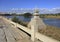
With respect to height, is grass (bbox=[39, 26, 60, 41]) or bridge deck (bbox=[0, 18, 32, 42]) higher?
grass (bbox=[39, 26, 60, 41])

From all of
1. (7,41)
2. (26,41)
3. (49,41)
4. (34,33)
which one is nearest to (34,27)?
(34,33)

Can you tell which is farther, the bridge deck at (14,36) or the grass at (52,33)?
the bridge deck at (14,36)

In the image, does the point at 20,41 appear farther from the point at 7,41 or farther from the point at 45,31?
the point at 45,31

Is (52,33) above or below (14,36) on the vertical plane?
above

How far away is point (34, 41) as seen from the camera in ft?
35.9

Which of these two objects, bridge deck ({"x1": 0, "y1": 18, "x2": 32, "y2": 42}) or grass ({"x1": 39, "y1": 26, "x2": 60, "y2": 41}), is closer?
grass ({"x1": 39, "y1": 26, "x2": 60, "y2": 41})

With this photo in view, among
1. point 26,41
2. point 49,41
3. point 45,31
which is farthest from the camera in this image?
point 45,31

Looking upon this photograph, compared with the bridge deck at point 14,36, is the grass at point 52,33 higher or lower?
higher

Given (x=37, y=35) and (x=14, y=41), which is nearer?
(x=37, y=35)

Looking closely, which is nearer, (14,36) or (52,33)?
(52,33)

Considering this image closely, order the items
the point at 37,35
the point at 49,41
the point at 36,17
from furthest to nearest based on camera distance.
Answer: the point at 36,17 < the point at 37,35 < the point at 49,41

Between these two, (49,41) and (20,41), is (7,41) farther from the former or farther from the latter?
(49,41)

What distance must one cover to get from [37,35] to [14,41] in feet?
6.90

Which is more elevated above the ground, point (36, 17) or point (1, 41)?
point (36, 17)
